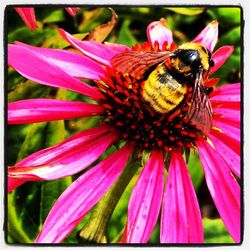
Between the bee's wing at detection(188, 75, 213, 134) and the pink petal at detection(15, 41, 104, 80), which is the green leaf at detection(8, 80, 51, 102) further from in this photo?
the bee's wing at detection(188, 75, 213, 134)

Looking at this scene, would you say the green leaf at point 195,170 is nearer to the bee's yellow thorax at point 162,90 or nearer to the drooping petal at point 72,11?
the bee's yellow thorax at point 162,90

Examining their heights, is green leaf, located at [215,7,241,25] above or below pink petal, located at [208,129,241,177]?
above

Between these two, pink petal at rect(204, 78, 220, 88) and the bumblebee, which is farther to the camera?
pink petal at rect(204, 78, 220, 88)

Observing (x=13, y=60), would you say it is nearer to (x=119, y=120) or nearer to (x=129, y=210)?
(x=119, y=120)

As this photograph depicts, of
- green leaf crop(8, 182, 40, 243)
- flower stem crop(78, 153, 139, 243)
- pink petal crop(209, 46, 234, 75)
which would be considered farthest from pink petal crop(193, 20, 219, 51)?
green leaf crop(8, 182, 40, 243)

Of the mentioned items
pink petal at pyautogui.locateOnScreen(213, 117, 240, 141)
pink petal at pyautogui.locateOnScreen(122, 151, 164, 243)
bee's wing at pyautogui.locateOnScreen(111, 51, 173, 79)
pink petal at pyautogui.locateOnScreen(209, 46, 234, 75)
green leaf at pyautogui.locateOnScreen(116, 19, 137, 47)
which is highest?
green leaf at pyautogui.locateOnScreen(116, 19, 137, 47)

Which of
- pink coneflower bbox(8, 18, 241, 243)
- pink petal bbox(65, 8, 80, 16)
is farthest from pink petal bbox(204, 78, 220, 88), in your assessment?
pink petal bbox(65, 8, 80, 16)

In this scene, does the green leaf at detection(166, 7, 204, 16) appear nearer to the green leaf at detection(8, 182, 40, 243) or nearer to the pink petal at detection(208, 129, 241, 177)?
the pink petal at detection(208, 129, 241, 177)
